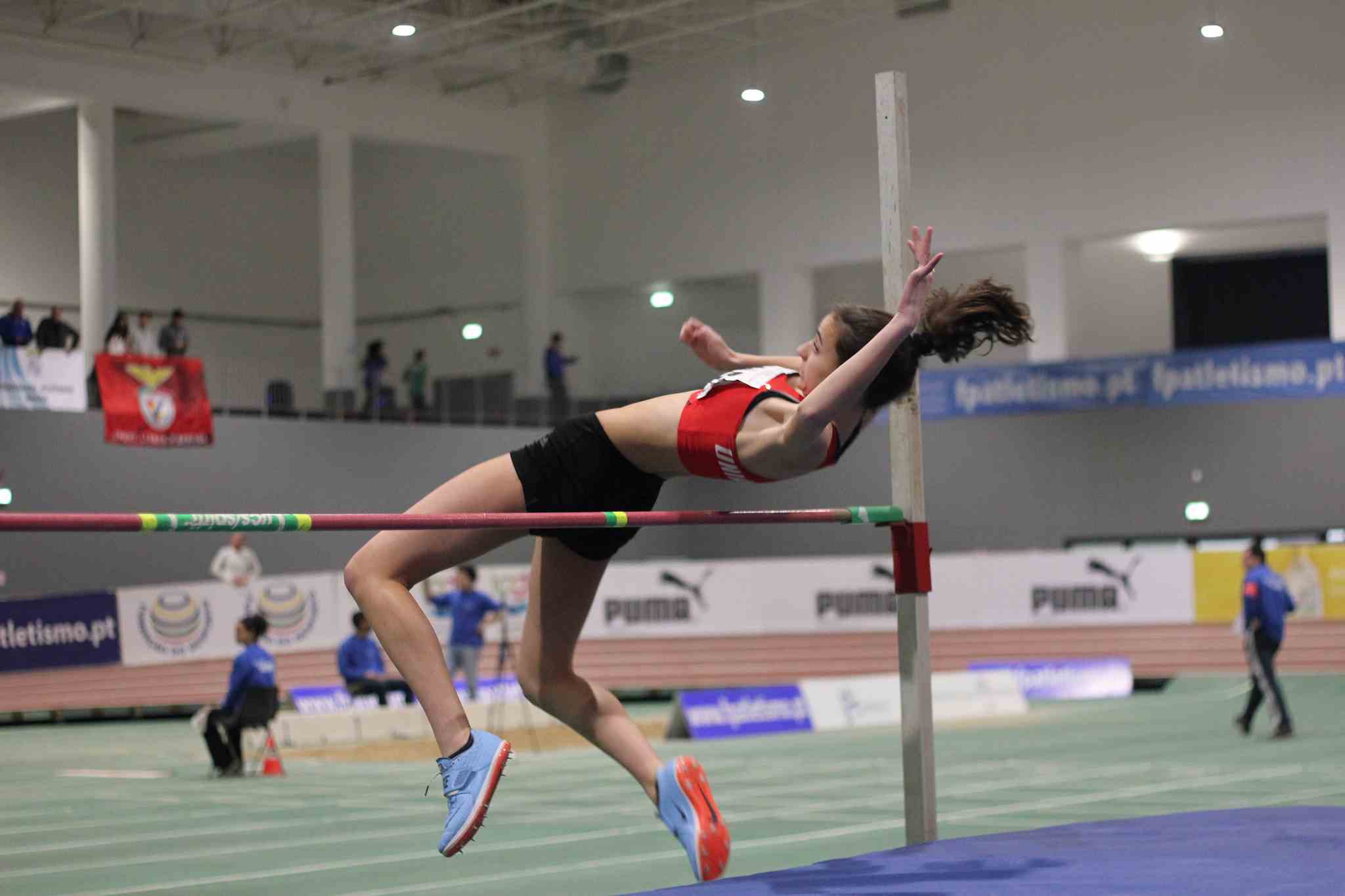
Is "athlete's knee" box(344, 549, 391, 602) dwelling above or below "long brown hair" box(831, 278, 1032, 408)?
below

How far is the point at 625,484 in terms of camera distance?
16.2ft

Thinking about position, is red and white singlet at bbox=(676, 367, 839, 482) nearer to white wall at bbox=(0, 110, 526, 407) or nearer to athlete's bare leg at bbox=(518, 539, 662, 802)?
athlete's bare leg at bbox=(518, 539, 662, 802)

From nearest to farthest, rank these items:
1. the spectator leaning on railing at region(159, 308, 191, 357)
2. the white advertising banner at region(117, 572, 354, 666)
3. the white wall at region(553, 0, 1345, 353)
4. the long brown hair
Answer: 1. the long brown hair
2. the white advertising banner at region(117, 572, 354, 666)
3. the spectator leaning on railing at region(159, 308, 191, 357)
4. the white wall at region(553, 0, 1345, 353)

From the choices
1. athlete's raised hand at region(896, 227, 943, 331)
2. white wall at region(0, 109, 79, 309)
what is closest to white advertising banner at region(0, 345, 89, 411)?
white wall at region(0, 109, 79, 309)

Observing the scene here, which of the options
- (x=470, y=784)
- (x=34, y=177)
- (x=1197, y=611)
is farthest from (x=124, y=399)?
(x=470, y=784)

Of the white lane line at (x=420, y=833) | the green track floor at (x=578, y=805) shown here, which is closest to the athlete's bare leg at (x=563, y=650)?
the green track floor at (x=578, y=805)

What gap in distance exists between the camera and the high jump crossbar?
3.98 m

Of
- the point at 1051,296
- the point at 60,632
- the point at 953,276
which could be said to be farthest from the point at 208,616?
the point at 953,276

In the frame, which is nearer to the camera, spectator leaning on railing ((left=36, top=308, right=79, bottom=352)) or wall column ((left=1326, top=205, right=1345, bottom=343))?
spectator leaning on railing ((left=36, top=308, right=79, bottom=352))

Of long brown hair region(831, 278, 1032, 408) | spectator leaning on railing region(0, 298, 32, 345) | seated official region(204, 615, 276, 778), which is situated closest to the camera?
long brown hair region(831, 278, 1032, 408)

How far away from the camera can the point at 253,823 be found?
→ 10.4m

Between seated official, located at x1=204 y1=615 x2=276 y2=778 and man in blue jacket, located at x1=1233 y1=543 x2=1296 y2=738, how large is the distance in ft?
27.4

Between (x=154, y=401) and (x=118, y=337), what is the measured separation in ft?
3.42

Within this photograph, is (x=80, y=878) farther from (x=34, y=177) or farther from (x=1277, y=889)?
(x=34, y=177)
